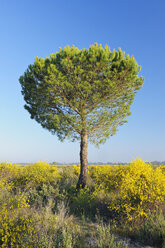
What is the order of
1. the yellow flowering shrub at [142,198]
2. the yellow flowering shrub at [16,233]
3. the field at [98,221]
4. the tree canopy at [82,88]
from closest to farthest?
the yellow flowering shrub at [16,233]
the field at [98,221]
the yellow flowering shrub at [142,198]
the tree canopy at [82,88]

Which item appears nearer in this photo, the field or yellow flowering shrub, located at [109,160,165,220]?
the field

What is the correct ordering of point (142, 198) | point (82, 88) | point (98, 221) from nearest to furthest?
point (98, 221), point (142, 198), point (82, 88)

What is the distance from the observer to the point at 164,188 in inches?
235

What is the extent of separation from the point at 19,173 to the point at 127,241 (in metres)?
11.4

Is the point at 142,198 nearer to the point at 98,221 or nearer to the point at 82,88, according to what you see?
the point at 98,221

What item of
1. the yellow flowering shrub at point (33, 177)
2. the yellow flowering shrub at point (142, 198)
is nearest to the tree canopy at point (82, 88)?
the yellow flowering shrub at point (33, 177)

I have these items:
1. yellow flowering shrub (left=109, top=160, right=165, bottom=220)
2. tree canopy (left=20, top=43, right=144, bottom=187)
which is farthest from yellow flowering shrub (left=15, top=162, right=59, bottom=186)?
yellow flowering shrub (left=109, top=160, right=165, bottom=220)

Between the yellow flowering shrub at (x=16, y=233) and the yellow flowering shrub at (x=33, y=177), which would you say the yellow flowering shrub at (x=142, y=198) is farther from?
the yellow flowering shrub at (x=33, y=177)

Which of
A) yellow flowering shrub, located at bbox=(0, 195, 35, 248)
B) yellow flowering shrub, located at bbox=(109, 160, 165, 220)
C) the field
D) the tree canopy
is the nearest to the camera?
yellow flowering shrub, located at bbox=(0, 195, 35, 248)

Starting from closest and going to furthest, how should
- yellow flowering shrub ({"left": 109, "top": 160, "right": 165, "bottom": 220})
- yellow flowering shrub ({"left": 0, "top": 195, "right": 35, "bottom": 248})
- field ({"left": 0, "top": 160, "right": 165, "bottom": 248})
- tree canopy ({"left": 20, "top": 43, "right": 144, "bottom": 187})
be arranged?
yellow flowering shrub ({"left": 0, "top": 195, "right": 35, "bottom": 248})
field ({"left": 0, "top": 160, "right": 165, "bottom": 248})
yellow flowering shrub ({"left": 109, "top": 160, "right": 165, "bottom": 220})
tree canopy ({"left": 20, "top": 43, "right": 144, "bottom": 187})

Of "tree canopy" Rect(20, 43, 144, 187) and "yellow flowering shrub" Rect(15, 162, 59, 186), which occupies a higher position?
"tree canopy" Rect(20, 43, 144, 187)

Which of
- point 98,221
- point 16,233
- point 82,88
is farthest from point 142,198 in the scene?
point 82,88

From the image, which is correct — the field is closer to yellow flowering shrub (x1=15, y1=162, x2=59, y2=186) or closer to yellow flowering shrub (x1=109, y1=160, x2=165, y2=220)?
yellow flowering shrub (x1=109, y1=160, x2=165, y2=220)

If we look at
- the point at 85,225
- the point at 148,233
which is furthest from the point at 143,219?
the point at 85,225
